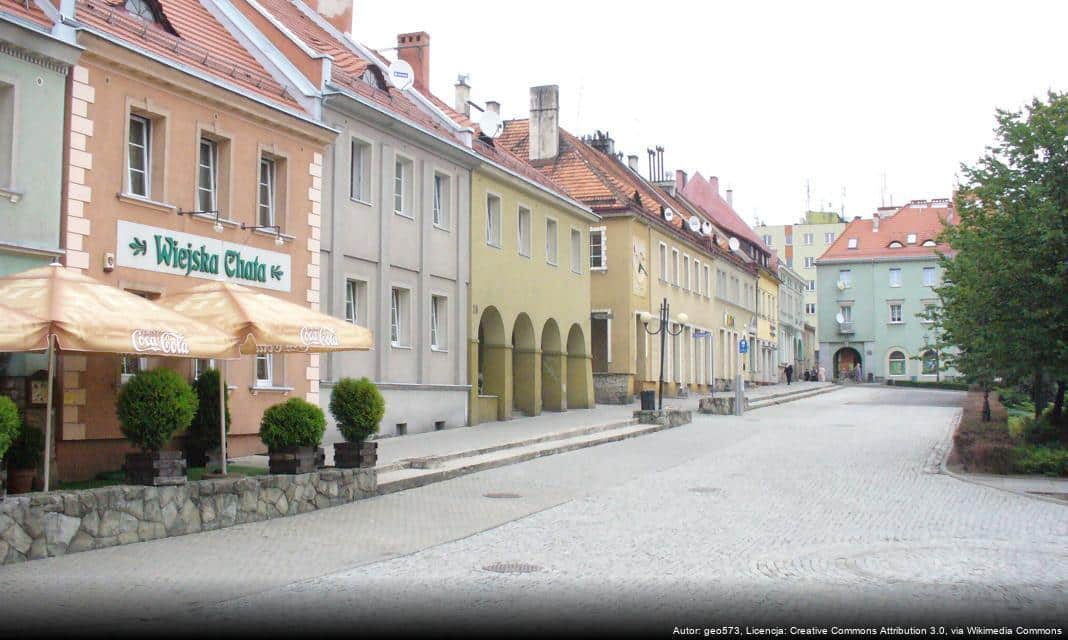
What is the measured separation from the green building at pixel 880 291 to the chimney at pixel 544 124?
4948 centimetres

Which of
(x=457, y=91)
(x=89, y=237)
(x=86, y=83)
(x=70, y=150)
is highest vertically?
(x=457, y=91)

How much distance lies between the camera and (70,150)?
14.9 metres

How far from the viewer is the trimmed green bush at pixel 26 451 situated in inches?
459

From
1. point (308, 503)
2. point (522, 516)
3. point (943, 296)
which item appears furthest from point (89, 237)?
point (943, 296)

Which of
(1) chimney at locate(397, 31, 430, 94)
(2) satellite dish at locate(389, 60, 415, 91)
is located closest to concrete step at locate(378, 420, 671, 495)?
(2) satellite dish at locate(389, 60, 415, 91)

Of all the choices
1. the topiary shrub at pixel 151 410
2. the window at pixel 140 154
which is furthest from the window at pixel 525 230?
the topiary shrub at pixel 151 410

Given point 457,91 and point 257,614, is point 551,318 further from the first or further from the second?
point 257,614

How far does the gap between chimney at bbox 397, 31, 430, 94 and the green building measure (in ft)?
201

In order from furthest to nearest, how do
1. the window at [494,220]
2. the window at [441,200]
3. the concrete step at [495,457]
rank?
the window at [494,220], the window at [441,200], the concrete step at [495,457]

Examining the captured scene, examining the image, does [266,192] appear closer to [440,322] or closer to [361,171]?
[361,171]

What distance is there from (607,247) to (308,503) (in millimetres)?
29247

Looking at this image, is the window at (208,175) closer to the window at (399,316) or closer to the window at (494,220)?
the window at (399,316)

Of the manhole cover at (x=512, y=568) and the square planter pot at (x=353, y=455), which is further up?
the square planter pot at (x=353, y=455)

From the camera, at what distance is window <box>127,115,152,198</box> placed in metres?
16.6
